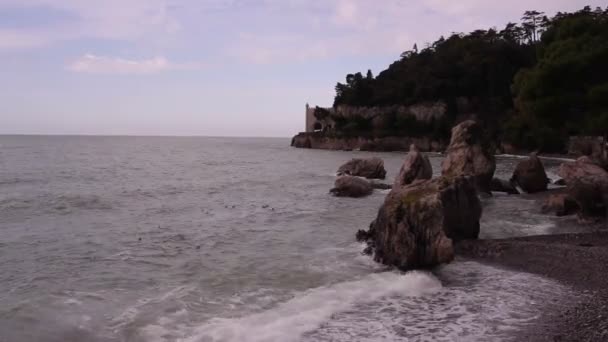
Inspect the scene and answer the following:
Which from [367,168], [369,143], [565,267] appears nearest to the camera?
[565,267]

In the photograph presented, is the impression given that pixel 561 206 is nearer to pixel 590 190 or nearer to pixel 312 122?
pixel 590 190

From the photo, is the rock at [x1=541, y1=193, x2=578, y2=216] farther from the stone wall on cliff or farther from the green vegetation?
the stone wall on cliff

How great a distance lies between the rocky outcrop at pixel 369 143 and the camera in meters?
110

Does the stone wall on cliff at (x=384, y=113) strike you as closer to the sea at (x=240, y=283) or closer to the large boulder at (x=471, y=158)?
the large boulder at (x=471, y=158)

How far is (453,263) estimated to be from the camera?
15.2 m

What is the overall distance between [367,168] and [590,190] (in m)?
26.4

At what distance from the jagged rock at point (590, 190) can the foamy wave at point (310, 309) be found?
11182 mm

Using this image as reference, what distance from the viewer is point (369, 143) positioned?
389 feet

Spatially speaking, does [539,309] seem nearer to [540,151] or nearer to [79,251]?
[79,251]

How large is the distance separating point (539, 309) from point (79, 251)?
14.5 meters

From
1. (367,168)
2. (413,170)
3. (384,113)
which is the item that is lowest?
(367,168)

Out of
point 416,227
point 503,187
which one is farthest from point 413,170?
point 416,227

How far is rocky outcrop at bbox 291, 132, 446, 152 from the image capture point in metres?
110

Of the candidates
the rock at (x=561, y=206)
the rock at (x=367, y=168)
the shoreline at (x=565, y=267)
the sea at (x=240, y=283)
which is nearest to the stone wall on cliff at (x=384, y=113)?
the rock at (x=367, y=168)
